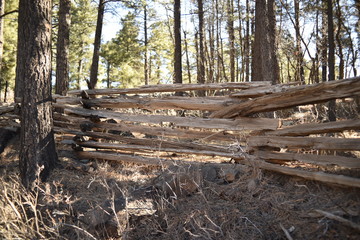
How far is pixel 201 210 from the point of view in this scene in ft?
11.2

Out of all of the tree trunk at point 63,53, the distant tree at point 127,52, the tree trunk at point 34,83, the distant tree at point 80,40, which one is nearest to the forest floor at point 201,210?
the tree trunk at point 34,83

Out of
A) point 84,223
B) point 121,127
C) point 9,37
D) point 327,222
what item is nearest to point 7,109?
point 121,127

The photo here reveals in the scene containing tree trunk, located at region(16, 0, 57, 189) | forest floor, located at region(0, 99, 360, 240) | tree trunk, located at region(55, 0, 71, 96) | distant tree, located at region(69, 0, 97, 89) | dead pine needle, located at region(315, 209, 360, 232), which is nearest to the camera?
dead pine needle, located at region(315, 209, 360, 232)

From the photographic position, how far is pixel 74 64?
2770 centimetres

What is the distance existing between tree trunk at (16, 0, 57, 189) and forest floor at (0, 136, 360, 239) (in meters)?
0.64

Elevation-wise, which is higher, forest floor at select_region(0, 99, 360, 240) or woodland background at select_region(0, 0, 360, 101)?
woodland background at select_region(0, 0, 360, 101)

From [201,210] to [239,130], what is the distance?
1561 mm

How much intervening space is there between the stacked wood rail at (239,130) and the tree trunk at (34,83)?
1319mm

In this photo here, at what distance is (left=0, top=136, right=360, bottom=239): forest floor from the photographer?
273cm

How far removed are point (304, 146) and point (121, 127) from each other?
3.57 meters

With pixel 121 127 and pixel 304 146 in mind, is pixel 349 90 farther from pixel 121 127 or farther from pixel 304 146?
pixel 121 127

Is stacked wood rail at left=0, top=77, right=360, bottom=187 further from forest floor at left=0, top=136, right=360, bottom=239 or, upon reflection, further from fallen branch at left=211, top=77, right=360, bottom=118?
forest floor at left=0, top=136, right=360, bottom=239

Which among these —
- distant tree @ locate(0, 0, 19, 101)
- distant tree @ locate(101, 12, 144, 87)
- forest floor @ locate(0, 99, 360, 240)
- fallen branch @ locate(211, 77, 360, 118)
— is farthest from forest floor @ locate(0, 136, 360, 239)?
distant tree @ locate(101, 12, 144, 87)

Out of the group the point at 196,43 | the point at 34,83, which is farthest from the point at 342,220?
the point at 196,43
